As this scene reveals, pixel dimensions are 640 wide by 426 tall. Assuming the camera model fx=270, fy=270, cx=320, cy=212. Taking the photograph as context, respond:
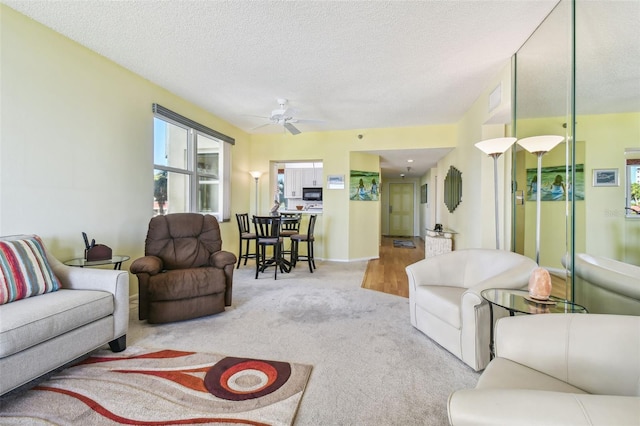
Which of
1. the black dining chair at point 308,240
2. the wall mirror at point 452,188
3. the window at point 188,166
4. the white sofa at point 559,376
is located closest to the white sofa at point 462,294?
the white sofa at point 559,376

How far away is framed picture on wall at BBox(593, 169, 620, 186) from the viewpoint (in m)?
1.65

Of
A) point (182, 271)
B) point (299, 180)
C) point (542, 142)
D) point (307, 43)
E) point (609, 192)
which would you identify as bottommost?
point (182, 271)

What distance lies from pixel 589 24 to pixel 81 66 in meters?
4.25

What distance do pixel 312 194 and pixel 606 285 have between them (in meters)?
5.41

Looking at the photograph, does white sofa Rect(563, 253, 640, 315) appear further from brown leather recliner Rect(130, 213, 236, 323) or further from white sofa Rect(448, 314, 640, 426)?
brown leather recliner Rect(130, 213, 236, 323)

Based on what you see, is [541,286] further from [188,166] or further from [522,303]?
[188,166]

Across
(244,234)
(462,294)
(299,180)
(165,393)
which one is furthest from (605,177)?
(299,180)

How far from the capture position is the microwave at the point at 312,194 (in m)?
6.62

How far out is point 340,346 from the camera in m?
2.15

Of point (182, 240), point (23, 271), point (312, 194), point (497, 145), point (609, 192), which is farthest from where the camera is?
point (312, 194)

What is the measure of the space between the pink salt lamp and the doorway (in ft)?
28.5

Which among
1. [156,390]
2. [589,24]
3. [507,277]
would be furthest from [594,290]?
[156,390]

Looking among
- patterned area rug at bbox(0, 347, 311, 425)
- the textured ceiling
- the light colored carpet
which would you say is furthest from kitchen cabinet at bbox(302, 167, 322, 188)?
patterned area rug at bbox(0, 347, 311, 425)

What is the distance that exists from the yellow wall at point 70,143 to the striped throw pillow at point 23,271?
1.54 ft
